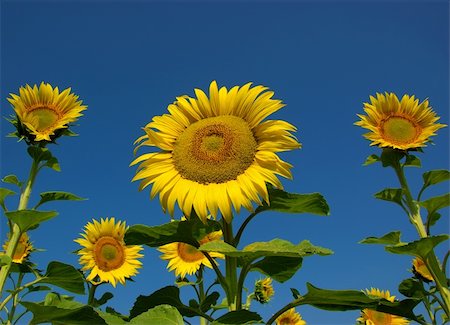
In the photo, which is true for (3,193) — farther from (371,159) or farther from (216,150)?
(371,159)

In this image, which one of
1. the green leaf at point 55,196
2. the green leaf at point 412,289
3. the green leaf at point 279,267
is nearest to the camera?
the green leaf at point 279,267

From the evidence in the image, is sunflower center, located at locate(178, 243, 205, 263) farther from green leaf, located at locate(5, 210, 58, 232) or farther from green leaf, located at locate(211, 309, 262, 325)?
green leaf, located at locate(211, 309, 262, 325)

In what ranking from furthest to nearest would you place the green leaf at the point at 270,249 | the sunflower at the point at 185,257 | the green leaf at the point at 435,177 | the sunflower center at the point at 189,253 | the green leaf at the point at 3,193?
the sunflower center at the point at 189,253, the sunflower at the point at 185,257, the green leaf at the point at 435,177, the green leaf at the point at 3,193, the green leaf at the point at 270,249

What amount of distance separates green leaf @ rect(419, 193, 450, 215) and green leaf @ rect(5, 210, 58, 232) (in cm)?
317

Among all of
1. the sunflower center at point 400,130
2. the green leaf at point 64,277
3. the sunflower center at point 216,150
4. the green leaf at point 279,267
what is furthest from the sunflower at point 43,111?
the sunflower center at point 400,130

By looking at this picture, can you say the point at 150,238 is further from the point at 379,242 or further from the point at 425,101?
the point at 425,101

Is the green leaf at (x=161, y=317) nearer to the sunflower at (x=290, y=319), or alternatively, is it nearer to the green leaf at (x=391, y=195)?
the green leaf at (x=391, y=195)

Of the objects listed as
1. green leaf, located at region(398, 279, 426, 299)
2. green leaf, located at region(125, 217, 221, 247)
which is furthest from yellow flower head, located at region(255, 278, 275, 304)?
green leaf, located at region(125, 217, 221, 247)

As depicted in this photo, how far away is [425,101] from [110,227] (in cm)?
431

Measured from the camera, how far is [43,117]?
453cm

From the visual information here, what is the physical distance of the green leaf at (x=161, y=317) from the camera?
2309mm

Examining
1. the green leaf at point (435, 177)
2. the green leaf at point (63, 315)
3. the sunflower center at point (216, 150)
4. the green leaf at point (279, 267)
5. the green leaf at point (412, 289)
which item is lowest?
the green leaf at point (63, 315)

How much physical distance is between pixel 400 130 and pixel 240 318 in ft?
10.9

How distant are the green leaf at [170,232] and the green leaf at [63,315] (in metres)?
0.42
